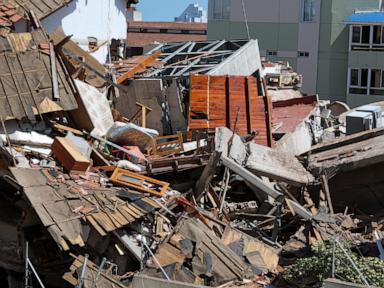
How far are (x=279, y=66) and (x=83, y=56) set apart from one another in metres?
12.6

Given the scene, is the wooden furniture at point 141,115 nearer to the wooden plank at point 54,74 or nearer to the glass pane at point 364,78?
the wooden plank at point 54,74

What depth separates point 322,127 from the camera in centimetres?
2128

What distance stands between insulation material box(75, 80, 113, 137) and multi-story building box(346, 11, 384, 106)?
25.8 m

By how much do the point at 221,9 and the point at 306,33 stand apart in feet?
18.6

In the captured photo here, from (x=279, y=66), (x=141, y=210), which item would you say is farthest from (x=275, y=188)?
(x=279, y=66)

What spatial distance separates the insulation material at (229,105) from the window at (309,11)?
24.4m

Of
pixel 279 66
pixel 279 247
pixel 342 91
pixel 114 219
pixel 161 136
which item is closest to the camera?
pixel 114 219

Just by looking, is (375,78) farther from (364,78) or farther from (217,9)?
(217,9)

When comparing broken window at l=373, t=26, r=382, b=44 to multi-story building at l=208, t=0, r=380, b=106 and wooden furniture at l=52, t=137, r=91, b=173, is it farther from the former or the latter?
wooden furniture at l=52, t=137, r=91, b=173

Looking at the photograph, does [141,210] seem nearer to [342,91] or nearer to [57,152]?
[57,152]

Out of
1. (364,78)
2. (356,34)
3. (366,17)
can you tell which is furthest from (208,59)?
(356,34)

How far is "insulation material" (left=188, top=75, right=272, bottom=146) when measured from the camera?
55.3 ft

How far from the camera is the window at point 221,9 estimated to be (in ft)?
139

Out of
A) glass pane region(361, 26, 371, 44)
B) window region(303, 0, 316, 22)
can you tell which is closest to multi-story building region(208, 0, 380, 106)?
window region(303, 0, 316, 22)
